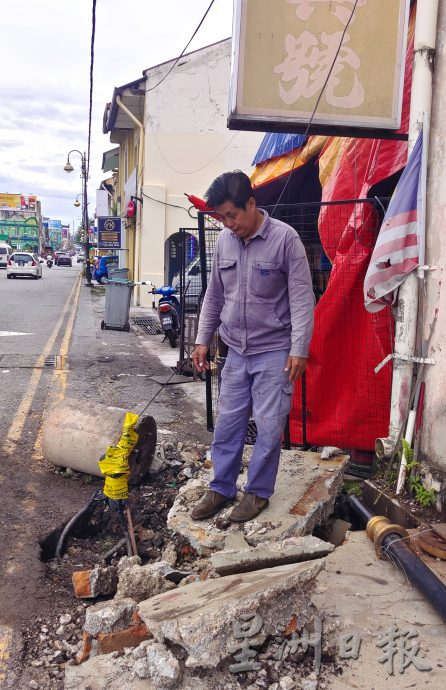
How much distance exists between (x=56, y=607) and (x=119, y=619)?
54 centimetres

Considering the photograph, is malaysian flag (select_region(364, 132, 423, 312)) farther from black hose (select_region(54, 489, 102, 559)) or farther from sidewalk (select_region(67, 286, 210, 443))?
sidewalk (select_region(67, 286, 210, 443))

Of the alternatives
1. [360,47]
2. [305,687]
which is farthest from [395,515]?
[360,47]

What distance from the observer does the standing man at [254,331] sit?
339 centimetres

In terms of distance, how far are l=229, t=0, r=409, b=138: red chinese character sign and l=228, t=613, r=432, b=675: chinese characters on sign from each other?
3.20 m

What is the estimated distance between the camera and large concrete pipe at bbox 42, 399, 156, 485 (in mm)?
4754

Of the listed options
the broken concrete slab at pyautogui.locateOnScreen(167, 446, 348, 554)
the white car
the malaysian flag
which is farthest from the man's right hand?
the white car

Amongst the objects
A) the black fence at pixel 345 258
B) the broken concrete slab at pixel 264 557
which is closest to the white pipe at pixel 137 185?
the black fence at pixel 345 258

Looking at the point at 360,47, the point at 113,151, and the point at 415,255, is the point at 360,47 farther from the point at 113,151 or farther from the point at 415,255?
the point at 113,151

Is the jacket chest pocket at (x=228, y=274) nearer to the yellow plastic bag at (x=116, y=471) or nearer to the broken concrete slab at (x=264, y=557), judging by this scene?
the yellow plastic bag at (x=116, y=471)

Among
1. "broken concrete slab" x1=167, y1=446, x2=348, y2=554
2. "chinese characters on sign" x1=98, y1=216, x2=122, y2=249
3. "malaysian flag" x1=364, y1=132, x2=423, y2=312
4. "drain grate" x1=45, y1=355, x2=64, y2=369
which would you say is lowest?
"drain grate" x1=45, y1=355, x2=64, y2=369

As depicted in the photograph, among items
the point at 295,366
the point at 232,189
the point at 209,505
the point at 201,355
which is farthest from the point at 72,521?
the point at 232,189

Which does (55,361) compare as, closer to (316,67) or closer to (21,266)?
(316,67)

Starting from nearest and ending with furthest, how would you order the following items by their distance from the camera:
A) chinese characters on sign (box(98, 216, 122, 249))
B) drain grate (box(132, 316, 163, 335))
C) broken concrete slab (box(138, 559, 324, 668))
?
broken concrete slab (box(138, 559, 324, 668)) → drain grate (box(132, 316, 163, 335)) → chinese characters on sign (box(98, 216, 122, 249))

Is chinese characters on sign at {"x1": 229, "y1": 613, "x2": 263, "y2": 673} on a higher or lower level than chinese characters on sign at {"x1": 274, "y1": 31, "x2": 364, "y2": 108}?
lower
